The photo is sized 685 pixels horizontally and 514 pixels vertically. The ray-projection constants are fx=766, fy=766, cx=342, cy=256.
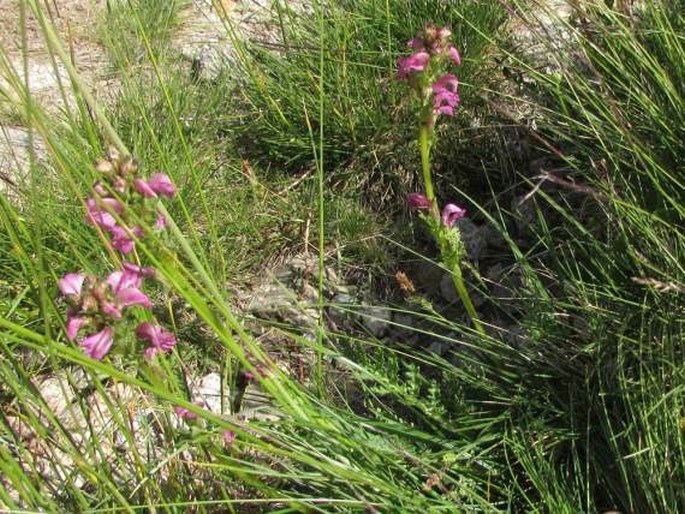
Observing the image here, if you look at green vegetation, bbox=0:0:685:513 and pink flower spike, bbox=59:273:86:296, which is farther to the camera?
green vegetation, bbox=0:0:685:513

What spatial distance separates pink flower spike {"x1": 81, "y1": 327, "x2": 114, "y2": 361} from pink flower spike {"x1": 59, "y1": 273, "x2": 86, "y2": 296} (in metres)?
0.08

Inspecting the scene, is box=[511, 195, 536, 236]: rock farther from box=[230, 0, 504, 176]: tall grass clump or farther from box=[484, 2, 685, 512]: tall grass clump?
box=[230, 0, 504, 176]: tall grass clump

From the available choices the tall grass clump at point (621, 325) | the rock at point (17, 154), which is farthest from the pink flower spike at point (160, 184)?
the rock at point (17, 154)

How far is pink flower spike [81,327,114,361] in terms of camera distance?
1192mm

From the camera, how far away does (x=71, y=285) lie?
4.16 feet

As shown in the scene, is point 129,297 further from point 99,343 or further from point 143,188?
point 143,188

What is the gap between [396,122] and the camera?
2.66m

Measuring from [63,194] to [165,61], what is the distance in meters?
0.82

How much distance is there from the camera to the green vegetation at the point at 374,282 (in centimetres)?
140

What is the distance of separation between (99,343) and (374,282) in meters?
1.28

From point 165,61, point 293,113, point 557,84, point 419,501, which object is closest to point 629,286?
point 557,84

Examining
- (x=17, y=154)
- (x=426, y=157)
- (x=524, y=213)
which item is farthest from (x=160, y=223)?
(x=17, y=154)

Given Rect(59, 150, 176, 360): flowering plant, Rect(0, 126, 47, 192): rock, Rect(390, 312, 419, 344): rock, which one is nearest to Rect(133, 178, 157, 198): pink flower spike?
Rect(59, 150, 176, 360): flowering plant

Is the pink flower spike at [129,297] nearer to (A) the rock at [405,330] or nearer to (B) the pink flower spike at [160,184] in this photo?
(B) the pink flower spike at [160,184]
